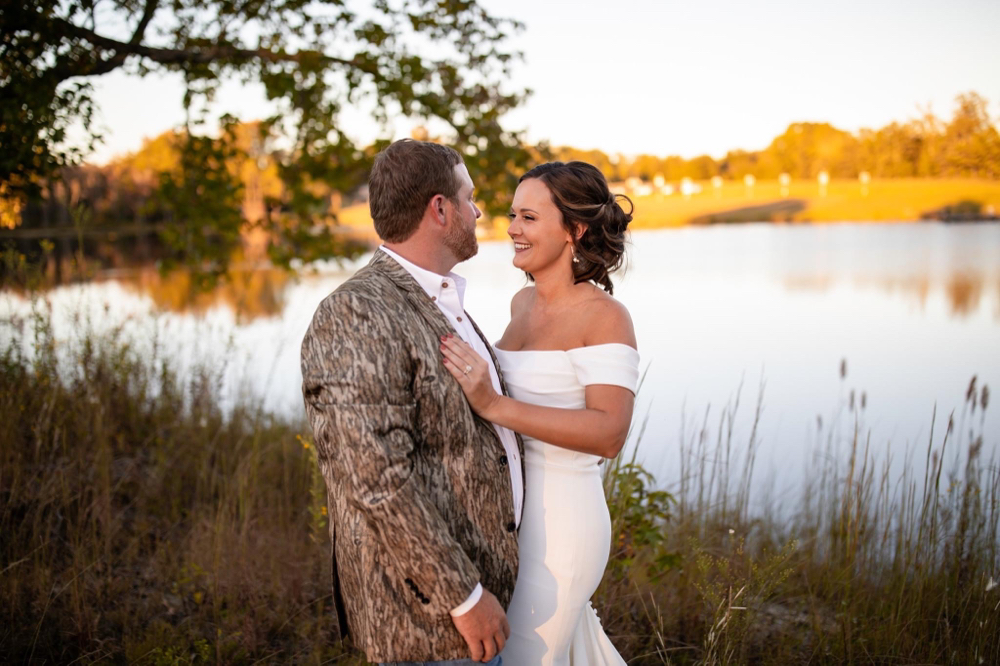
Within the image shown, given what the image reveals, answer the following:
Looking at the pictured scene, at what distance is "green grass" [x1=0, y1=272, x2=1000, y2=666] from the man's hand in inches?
39.9

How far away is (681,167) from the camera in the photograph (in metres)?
76.2

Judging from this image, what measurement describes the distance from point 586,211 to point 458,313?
738mm

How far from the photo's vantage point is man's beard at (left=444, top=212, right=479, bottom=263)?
2.06 meters

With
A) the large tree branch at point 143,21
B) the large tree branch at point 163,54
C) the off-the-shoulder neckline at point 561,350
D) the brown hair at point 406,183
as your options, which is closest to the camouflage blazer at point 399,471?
the brown hair at point 406,183

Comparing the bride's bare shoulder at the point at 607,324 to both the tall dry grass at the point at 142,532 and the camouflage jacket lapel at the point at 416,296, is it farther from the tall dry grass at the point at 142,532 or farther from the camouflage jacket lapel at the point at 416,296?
the tall dry grass at the point at 142,532

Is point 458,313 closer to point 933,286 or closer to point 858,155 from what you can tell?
point 933,286

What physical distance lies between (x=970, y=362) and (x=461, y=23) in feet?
30.9

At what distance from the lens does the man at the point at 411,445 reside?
1765 mm

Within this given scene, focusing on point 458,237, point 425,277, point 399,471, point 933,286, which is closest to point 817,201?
point 933,286

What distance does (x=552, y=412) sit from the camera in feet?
7.16

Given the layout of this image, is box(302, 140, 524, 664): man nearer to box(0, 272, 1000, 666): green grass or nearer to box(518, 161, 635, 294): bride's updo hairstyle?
box(518, 161, 635, 294): bride's updo hairstyle

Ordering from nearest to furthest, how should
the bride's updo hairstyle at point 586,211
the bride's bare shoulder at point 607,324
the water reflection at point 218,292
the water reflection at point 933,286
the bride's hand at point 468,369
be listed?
the bride's hand at point 468,369 < the bride's bare shoulder at point 607,324 < the bride's updo hairstyle at point 586,211 < the water reflection at point 933,286 < the water reflection at point 218,292

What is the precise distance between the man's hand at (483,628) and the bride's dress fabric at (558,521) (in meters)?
0.47

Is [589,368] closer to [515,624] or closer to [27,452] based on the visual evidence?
[515,624]
